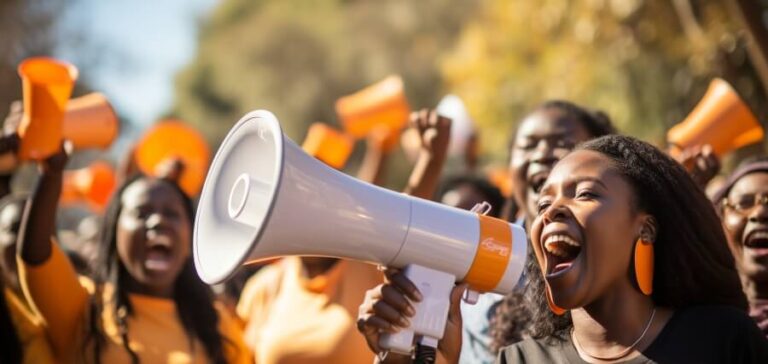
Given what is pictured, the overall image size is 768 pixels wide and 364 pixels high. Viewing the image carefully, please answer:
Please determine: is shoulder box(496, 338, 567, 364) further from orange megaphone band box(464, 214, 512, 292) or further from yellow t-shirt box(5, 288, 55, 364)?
yellow t-shirt box(5, 288, 55, 364)

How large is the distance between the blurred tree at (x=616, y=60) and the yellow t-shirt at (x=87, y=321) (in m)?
4.13

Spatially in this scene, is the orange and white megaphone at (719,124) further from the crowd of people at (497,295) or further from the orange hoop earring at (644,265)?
the orange hoop earring at (644,265)

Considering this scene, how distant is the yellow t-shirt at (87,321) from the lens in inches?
166

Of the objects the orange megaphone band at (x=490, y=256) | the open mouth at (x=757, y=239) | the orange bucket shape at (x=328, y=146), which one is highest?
the orange megaphone band at (x=490, y=256)

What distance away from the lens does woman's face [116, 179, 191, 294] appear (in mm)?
4559

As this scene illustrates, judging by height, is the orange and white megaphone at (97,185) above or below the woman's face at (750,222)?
below

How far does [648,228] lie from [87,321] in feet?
8.08

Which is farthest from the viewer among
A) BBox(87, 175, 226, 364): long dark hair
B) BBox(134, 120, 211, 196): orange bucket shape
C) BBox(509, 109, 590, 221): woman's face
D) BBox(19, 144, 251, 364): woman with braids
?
BBox(134, 120, 211, 196): orange bucket shape

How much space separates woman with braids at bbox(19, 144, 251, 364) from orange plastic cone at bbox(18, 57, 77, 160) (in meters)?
0.07

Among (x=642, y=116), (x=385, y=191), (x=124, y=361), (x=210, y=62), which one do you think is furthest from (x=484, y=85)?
(x=210, y=62)

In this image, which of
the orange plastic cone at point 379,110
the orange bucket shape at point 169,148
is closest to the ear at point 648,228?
the orange plastic cone at point 379,110

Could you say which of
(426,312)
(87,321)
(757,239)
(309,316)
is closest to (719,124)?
(757,239)

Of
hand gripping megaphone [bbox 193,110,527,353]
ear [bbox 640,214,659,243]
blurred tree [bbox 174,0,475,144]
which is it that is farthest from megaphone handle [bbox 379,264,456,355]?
blurred tree [bbox 174,0,475,144]

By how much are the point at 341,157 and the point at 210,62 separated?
2744 cm
